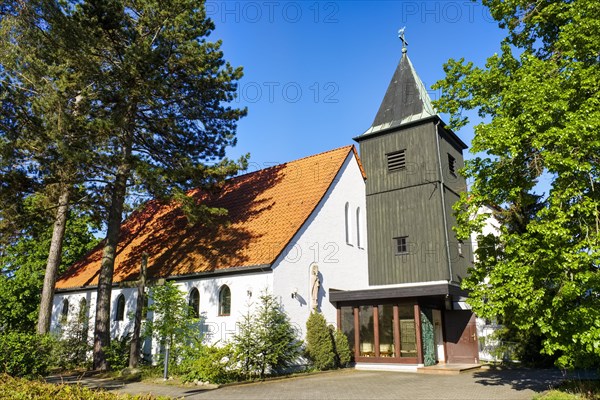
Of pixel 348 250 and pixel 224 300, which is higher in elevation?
pixel 348 250

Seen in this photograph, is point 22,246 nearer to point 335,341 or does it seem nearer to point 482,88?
point 335,341

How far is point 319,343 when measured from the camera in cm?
1580

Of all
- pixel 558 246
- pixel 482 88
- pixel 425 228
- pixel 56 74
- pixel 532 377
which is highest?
pixel 56 74

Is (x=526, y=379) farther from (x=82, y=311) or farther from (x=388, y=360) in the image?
(x=82, y=311)

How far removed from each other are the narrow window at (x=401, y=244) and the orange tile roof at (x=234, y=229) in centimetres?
437

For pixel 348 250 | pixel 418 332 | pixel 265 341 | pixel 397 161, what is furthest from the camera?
pixel 397 161

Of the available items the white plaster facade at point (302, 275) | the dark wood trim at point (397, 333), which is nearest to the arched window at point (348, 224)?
the white plaster facade at point (302, 275)

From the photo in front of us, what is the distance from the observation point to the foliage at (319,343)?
15664 mm

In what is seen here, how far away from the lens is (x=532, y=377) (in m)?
14.3

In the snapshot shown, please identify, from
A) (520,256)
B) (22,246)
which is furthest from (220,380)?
(22,246)

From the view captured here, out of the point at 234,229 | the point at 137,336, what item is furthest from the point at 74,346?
the point at 234,229

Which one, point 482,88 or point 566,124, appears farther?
point 482,88

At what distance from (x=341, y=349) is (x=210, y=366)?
581 cm

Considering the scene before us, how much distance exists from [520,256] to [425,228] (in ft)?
32.0
